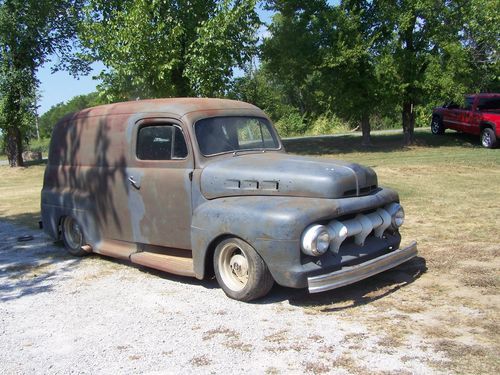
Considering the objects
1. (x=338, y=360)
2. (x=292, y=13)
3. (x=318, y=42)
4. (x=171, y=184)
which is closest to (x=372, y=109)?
(x=318, y=42)

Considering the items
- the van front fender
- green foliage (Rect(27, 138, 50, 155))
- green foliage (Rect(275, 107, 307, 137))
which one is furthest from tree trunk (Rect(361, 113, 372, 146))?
green foliage (Rect(275, 107, 307, 137))

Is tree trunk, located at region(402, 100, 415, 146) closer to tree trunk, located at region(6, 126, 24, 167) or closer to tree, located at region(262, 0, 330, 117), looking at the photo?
tree, located at region(262, 0, 330, 117)

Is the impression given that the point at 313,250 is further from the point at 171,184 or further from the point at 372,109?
the point at 372,109

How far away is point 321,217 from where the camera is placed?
4.73 metres

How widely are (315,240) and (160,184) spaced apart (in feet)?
6.81

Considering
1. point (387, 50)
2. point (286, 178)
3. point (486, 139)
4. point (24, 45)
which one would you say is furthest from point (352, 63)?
point (286, 178)

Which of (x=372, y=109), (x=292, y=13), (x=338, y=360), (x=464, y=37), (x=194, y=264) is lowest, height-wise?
(x=338, y=360)

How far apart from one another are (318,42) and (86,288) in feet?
52.3

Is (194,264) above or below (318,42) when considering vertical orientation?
below

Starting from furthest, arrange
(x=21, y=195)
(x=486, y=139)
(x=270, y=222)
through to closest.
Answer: (x=486, y=139), (x=21, y=195), (x=270, y=222)

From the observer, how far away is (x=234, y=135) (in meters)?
6.11

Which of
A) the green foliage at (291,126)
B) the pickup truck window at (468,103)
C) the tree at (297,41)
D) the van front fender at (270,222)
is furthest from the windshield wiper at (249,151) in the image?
the green foliage at (291,126)

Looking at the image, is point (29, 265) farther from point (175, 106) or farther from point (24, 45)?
point (24, 45)

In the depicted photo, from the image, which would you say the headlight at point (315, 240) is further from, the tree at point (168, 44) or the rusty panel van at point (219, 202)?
the tree at point (168, 44)
